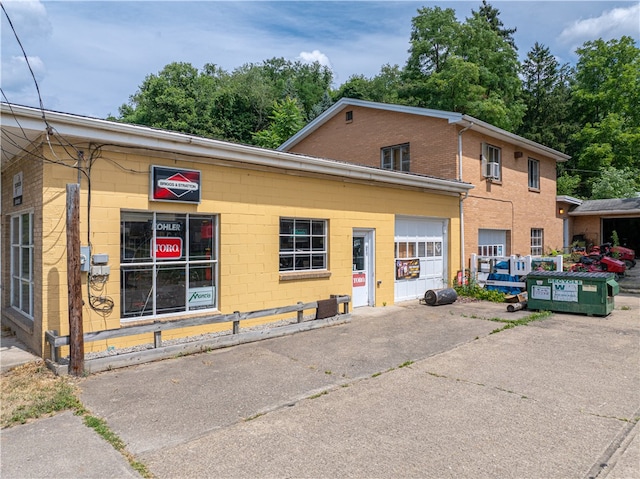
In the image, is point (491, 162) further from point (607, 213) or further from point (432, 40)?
point (432, 40)

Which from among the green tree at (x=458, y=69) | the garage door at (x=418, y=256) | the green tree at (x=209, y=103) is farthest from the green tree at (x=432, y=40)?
the garage door at (x=418, y=256)

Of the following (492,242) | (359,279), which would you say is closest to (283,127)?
(492,242)

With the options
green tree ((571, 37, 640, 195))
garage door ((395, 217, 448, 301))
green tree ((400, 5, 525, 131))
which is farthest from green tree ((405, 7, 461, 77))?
garage door ((395, 217, 448, 301))

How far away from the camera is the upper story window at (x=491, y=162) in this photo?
16109 millimetres

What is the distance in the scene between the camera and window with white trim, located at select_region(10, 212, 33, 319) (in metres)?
8.18

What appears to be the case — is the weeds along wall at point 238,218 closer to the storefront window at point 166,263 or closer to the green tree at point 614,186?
the storefront window at point 166,263

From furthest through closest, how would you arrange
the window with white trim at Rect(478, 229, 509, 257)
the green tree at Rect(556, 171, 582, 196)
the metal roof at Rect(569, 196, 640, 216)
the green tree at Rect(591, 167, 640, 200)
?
the green tree at Rect(556, 171, 582, 196) → the green tree at Rect(591, 167, 640, 200) → the metal roof at Rect(569, 196, 640, 216) → the window with white trim at Rect(478, 229, 509, 257)

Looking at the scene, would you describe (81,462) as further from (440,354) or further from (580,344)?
(580,344)

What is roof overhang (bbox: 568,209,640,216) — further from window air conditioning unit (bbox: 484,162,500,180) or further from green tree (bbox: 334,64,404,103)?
green tree (bbox: 334,64,404,103)

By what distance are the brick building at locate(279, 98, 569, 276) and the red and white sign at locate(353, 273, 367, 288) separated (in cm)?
481

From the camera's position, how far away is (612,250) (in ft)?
66.5

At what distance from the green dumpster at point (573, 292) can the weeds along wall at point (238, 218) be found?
152 inches

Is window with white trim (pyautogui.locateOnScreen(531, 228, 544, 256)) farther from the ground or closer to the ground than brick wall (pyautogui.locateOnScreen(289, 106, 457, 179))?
closer to the ground

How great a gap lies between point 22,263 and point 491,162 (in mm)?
15636
